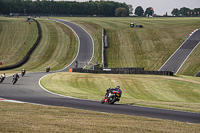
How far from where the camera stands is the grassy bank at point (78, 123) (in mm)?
11492

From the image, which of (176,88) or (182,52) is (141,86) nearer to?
(176,88)

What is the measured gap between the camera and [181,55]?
6844 centimetres

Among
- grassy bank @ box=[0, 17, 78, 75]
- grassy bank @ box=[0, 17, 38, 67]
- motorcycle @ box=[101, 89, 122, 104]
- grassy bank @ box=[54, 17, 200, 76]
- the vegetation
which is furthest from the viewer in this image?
grassy bank @ box=[0, 17, 38, 67]

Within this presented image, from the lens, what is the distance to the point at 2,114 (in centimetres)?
1443

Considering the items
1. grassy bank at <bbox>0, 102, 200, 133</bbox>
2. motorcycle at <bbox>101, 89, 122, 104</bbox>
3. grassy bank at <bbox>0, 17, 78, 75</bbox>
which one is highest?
grassy bank at <bbox>0, 102, 200, 133</bbox>

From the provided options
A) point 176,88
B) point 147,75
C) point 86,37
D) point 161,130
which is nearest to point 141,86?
point 176,88

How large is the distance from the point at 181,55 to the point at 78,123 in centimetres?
5986

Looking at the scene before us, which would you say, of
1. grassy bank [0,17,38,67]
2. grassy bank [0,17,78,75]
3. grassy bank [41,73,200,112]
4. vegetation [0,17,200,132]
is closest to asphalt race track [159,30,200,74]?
vegetation [0,17,200,132]

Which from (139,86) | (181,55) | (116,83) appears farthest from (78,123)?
(181,55)

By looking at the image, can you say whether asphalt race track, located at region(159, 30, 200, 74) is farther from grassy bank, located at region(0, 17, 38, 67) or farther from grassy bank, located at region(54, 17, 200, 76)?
grassy bank, located at region(0, 17, 38, 67)

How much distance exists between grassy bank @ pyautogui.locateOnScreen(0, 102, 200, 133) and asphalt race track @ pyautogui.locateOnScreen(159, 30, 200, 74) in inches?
1827

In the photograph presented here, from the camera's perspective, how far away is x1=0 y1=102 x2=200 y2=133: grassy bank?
37.7 ft

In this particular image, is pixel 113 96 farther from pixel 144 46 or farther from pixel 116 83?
pixel 144 46

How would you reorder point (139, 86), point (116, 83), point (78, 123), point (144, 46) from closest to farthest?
point (78, 123) → point (139, 86) → point (116, 83) → point (144, 46)
